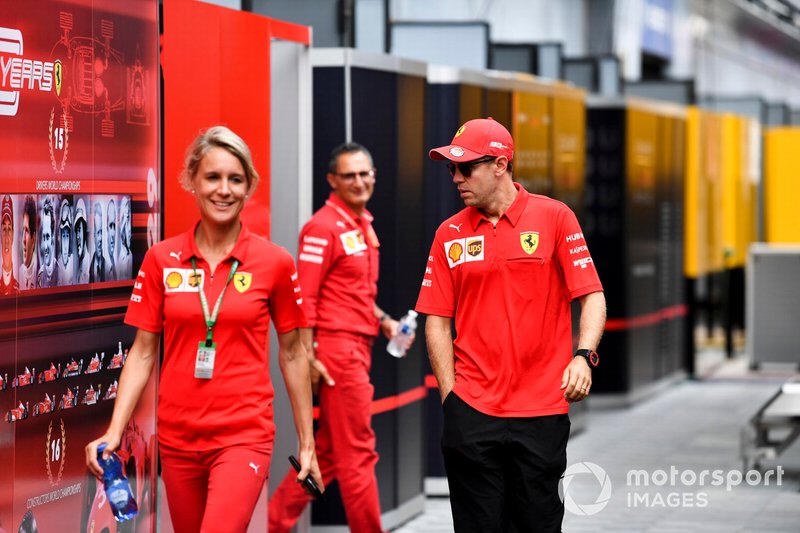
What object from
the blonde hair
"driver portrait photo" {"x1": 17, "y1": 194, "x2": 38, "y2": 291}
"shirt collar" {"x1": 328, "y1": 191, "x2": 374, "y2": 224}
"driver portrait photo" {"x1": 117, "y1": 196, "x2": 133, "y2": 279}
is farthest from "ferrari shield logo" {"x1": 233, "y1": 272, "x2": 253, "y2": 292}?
"shirt collar" {"x1": 328, "y1": 191, "x2": 374, "y2": 224}

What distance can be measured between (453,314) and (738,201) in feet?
46.8

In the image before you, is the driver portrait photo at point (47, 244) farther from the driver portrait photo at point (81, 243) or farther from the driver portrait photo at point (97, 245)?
the driver portrait photo at point (97, 245)

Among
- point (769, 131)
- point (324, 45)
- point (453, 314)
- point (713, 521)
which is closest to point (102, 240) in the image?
point (453, 314)

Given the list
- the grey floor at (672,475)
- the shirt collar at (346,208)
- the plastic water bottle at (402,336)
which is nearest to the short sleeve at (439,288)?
the shirt collar at (346,208)

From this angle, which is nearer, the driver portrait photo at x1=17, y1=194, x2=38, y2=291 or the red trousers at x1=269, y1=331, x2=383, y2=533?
the driver portrait photo at x1=17, y1=194, x2=38, y2=291

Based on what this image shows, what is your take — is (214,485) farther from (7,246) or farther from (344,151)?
(344,151)

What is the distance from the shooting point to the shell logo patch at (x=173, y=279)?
4.59m

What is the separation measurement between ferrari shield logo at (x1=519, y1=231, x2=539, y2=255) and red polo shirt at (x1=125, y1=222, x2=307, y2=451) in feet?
2.52

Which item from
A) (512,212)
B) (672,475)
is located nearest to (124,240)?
(512,212)

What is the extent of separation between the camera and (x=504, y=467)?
4.82m

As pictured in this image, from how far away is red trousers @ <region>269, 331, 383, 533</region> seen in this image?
6.72 meters

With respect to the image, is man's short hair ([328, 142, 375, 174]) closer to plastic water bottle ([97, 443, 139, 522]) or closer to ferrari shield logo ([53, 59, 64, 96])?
ferrari shield logo ([53, 59, 64, 96])

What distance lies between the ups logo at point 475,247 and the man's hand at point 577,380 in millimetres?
488

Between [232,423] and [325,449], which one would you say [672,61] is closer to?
[325,449]
